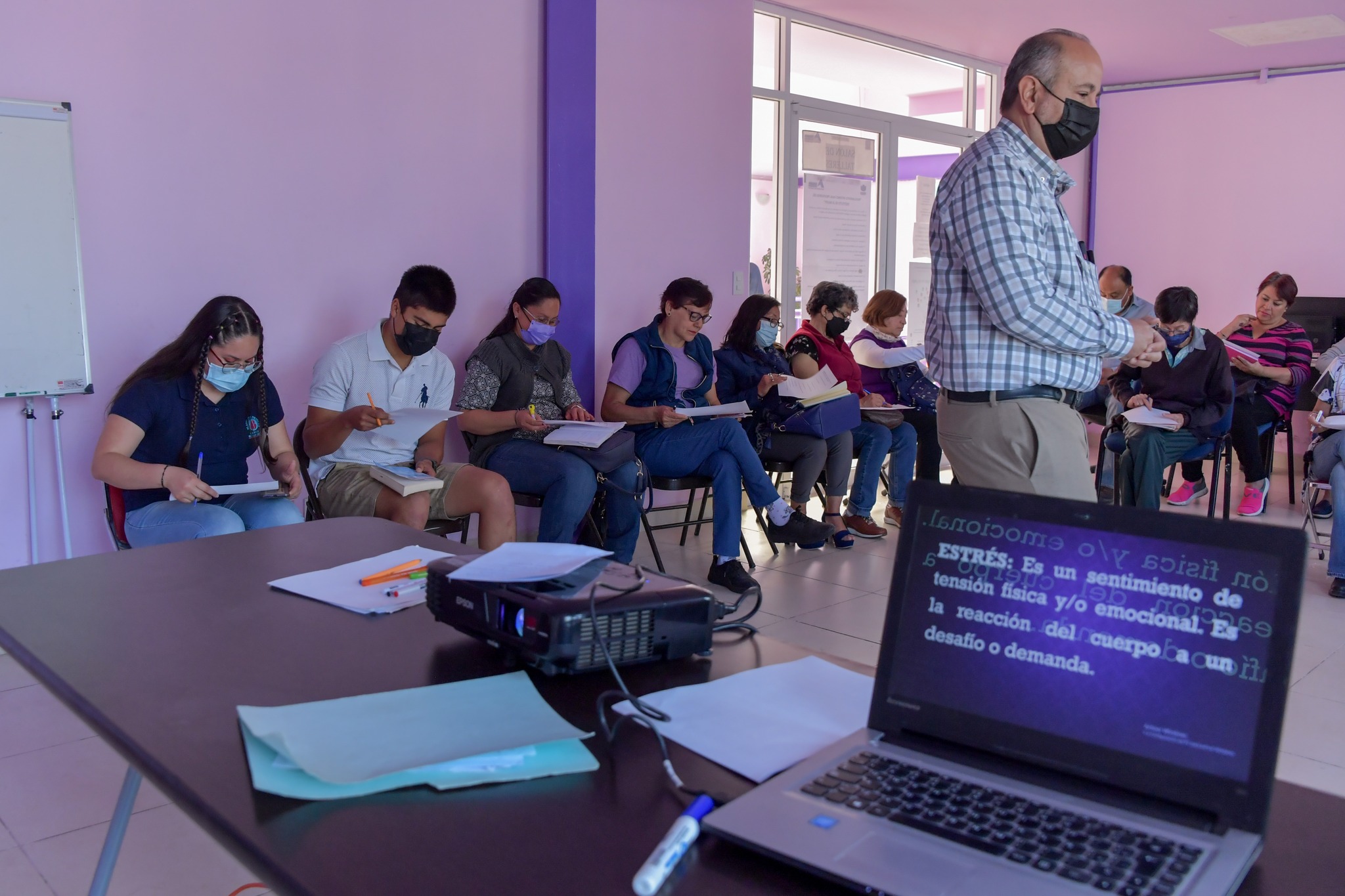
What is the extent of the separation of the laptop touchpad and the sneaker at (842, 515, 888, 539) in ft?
14.6

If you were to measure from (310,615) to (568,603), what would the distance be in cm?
45

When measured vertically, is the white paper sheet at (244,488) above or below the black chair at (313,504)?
above

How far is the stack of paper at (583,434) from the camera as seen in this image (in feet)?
12.4

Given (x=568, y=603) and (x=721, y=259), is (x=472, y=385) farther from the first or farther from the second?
(x=568, y=603)

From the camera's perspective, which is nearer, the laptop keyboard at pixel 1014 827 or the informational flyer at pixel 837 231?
the laptop keyboard at pixel 1014 827

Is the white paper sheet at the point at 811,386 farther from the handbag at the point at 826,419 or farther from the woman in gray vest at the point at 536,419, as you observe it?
the woman in gray vest at the point at 536,419

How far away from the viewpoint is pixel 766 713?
106 centimetres

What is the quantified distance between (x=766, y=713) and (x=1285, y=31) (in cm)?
742

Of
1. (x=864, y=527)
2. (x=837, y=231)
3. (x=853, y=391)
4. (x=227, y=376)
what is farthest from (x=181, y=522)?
(x=837, y=231)

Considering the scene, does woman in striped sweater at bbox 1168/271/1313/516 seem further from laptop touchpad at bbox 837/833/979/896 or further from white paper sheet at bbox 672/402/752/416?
laptop touchpad at bbox 837/833/979/896

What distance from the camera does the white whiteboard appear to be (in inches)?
127

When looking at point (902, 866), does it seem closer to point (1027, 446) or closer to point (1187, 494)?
point (1027, 446)

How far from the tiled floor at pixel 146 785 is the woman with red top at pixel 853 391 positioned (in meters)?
0.90

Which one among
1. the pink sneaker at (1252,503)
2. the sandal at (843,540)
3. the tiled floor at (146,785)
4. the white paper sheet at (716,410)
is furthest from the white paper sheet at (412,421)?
the pink sneaker at (1252,503)
